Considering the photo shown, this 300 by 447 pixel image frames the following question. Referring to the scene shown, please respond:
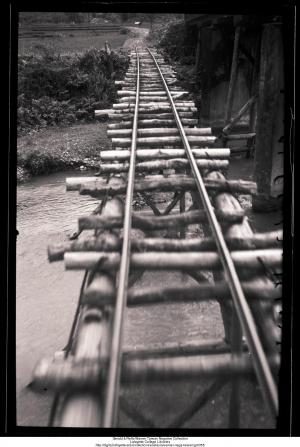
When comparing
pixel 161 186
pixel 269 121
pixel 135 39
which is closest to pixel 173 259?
pixel 161 186

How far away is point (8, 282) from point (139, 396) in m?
2.25

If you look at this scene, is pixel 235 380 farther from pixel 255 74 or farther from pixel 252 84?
pixel 252 84

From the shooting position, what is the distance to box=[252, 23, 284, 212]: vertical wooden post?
16.5 ft

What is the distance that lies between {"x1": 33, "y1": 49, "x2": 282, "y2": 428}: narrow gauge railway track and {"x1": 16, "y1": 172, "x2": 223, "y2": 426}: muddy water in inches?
58.7

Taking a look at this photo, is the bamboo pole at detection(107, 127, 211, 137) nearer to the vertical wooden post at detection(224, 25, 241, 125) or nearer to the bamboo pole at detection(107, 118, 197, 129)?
the bamboo pole at detection(107, 118, 197, 129)

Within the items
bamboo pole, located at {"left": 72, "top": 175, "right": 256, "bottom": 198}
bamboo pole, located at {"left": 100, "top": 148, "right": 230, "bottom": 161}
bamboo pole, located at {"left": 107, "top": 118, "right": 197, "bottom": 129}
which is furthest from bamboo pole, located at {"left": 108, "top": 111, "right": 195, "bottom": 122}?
bamboo pole, located at {"left": 72, "top": 175, "right": 256, "bottom": 198}

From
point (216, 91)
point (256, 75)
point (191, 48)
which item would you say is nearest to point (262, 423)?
point (256, 75)

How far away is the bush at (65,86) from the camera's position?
11.8 m

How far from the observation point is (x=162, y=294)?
200 centimetres

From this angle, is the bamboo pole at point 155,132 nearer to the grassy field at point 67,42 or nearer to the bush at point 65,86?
the bush at point 65,86

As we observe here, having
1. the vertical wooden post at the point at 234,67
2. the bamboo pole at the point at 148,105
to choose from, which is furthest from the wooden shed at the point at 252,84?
the bamboo pole at the point at 148,105

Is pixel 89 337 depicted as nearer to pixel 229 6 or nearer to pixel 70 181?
pixel 229 6

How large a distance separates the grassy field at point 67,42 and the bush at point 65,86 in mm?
1283

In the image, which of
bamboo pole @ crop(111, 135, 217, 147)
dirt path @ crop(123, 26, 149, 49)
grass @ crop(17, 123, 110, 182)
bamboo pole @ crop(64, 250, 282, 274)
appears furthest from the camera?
dirt path @ crop(123, 26, 149, 49)
